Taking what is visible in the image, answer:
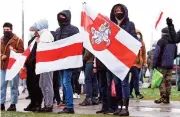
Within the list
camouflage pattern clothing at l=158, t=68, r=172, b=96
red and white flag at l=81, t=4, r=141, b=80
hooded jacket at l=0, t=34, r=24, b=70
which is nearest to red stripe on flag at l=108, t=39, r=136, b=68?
red and white flag at l=81, t=4, r=141, b=80

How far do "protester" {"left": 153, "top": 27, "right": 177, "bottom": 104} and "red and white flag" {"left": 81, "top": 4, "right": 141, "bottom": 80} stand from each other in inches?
122

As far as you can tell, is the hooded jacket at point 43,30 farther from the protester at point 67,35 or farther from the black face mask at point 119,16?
the black face mask at point 119,16

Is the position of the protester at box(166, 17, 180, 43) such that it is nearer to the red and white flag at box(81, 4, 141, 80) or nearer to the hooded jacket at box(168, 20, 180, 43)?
the hooded jacket at box(168, 20, 180, 43)

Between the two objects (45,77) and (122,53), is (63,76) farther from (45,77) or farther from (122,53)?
(122,53)

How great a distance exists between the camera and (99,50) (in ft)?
30.6

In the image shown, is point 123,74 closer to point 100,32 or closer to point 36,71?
point 100,32

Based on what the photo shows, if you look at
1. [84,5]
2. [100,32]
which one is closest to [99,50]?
[100,32]

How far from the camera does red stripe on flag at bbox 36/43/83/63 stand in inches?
384

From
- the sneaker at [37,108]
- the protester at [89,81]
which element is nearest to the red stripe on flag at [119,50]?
the sneaker at [37,108]

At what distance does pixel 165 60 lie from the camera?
1223 centimetres

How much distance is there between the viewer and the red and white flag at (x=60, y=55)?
31.7ft

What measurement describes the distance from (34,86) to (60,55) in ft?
3.01

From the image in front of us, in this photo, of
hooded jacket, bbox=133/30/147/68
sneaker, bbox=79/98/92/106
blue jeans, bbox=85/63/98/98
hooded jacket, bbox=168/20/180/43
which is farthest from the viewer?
hooded jacket, bbox=133/30/147/68

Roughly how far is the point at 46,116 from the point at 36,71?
1005mm
